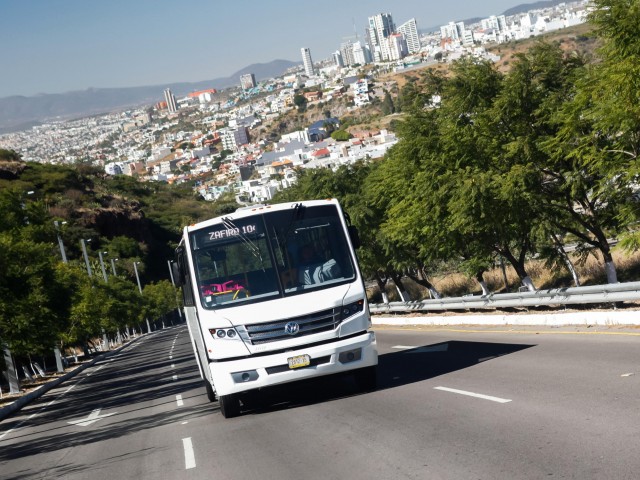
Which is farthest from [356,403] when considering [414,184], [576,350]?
[414,184]

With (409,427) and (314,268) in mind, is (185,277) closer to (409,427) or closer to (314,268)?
(314,268)

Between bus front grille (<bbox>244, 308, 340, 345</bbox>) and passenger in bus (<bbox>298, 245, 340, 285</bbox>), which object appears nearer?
bus front grille (<bbox>244, 308, 340, 345</bbox>)

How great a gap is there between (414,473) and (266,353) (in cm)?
519

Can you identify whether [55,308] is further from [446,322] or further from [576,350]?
[576,350]

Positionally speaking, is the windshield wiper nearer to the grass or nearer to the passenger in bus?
the passenger in bus

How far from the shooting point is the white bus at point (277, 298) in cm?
1287

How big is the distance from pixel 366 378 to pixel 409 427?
3.83 m

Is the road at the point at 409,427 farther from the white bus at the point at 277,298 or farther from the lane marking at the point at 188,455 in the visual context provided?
the white bus at the point at 277,298

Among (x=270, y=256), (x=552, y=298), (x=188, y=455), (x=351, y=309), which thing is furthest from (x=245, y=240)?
(x=552, y=298)

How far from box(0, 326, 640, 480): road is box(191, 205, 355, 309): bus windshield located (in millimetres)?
1867

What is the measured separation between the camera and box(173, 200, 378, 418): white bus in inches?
507

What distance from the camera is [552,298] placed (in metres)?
24.5

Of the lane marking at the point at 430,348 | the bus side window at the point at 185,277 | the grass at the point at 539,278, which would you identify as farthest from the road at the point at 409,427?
the grass at the point at 539,278

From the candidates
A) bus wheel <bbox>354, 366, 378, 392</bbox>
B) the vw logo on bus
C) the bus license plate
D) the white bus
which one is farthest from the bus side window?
bus wheel <bbox>354, 366, 378, 392</bbox>
